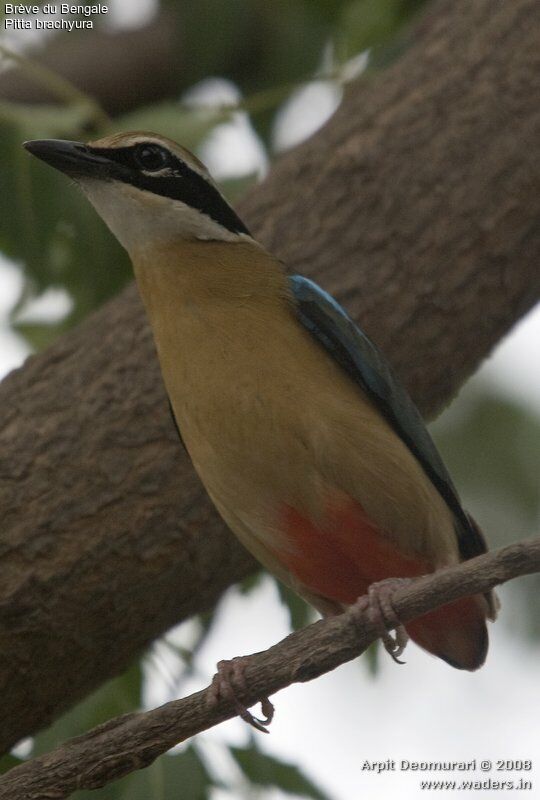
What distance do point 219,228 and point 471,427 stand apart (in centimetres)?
312

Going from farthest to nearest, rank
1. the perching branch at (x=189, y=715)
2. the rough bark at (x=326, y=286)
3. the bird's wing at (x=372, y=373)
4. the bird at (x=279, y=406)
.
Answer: the rough bark at (x=326, y=286), the bird's wing at (x=372, y=373), the bird at (x=279, y=406), the perching branch at (x=189, y=715)

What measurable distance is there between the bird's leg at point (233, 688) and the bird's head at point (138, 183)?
186 cm

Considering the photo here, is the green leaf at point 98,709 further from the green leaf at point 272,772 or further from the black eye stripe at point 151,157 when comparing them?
the black eye stripe at point 151,157

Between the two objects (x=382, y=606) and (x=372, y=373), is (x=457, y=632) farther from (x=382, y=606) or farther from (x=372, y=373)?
(x=382, y=606)

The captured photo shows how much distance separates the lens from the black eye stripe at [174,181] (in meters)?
5.45

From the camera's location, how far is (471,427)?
26.9 feet

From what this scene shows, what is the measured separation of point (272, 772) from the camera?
4984 millimetres

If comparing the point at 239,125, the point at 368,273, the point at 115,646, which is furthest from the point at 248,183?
the point at 115,646

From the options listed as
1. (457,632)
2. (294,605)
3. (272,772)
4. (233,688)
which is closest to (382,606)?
(233,688)

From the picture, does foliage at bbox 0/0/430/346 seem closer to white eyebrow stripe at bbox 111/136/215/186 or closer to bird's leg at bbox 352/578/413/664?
white eyebrow stripe at bbox 111/136/215/186

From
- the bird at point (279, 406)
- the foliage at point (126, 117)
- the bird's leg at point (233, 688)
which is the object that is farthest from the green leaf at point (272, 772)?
the foliage at point (126, 117)

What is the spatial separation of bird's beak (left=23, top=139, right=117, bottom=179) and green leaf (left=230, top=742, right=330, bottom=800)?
240 centimetres

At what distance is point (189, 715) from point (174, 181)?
8.09 ft

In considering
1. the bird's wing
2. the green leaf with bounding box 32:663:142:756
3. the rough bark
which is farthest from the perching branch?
the rough bark
